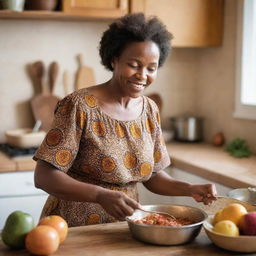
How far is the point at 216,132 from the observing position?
11.3 feet

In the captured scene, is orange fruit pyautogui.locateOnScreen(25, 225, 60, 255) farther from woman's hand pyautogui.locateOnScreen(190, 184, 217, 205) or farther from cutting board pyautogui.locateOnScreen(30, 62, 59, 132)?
cutting board pyautogui.locateOnScreen(30, 62, 59, 132)

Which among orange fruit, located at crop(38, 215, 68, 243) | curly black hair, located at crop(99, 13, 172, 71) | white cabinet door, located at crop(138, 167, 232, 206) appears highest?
curly black hair, located at crop(99, 13, 172, 71)

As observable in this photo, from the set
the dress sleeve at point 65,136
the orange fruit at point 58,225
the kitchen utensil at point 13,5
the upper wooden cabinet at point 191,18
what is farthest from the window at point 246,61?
the orange fruit at point 58,225

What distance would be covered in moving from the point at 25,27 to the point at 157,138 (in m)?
1.59

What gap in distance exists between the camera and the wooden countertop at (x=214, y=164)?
2.43 metres

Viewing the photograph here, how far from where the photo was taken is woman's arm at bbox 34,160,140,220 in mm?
1449

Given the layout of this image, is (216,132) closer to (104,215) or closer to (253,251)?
(104,215)

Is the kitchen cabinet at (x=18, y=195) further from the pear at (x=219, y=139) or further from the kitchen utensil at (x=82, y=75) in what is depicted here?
the pear at (x=219, y=139)

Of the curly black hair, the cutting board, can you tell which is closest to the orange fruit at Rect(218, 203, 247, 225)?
the curly black hair

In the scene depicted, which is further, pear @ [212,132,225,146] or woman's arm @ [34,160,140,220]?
pear @ [212,132,225,146]

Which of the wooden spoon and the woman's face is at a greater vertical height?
→ the woman's face

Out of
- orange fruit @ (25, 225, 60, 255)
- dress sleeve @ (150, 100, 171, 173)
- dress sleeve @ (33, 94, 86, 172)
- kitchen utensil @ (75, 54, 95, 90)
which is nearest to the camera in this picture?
orange fruit @ (25, 225, 60, 255)

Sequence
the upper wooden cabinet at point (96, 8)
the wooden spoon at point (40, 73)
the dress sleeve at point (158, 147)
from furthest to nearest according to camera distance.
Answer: the wooden spoon at point (40, 73)
the upper wooden cabinet at point (96, 8)
the dress sleeve at point (158, 147)

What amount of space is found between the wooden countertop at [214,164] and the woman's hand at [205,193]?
0.65 metres
